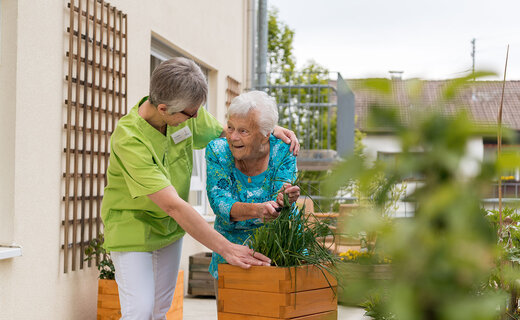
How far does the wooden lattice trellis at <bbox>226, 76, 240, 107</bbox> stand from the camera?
22.5 feet

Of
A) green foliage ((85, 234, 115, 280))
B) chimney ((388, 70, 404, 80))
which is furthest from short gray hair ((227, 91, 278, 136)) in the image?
green foliage ((85, 234, 115, 280))

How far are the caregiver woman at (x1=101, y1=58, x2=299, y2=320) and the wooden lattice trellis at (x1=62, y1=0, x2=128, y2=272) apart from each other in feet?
4.76

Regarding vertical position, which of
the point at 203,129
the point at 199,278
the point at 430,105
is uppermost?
the point at 203,129

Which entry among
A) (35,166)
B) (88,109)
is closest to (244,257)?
(35,166)

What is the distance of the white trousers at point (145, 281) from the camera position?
2000 mm

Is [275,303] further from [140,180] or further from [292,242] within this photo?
[140,180]

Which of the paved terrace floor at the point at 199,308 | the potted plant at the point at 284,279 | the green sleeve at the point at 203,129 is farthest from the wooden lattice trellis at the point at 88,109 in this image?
the potted plant at the point at 284,279

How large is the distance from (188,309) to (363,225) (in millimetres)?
4348

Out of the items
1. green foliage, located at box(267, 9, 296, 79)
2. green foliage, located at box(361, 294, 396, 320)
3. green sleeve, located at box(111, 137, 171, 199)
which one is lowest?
green foliage, located at box(361, 294, 396, 320)

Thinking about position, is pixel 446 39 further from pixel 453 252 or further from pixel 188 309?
pixel 188 309

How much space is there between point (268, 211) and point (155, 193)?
1.24 feet

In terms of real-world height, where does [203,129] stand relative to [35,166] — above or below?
above

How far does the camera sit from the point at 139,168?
1.91 meters

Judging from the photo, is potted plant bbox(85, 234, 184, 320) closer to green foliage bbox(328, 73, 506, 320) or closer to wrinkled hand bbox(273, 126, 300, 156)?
wrinkled hand bbox(273, 126, 300, 156)
